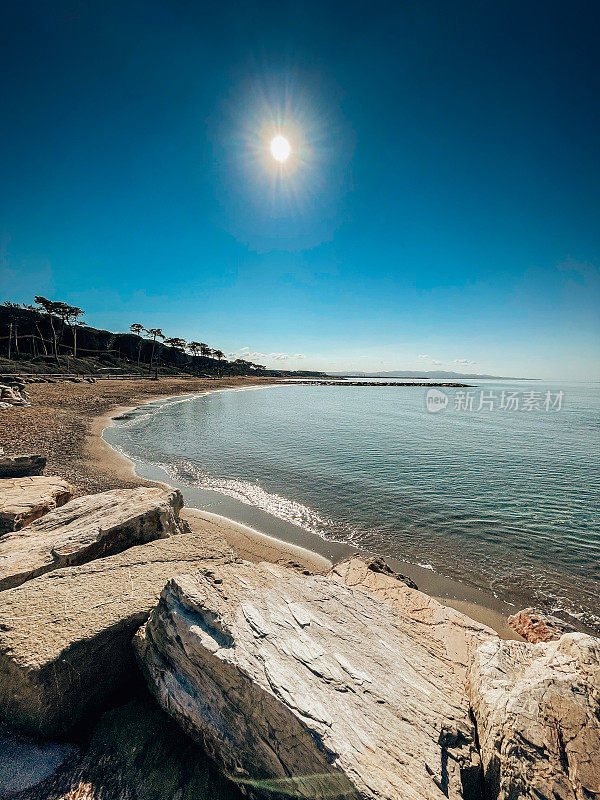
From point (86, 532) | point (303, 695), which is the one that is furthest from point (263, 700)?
point (86, 532)

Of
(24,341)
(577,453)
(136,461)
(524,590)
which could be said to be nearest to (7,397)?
(136,461)

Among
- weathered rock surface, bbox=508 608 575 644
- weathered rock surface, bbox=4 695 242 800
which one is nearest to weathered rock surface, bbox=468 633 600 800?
weathered rock surface, bbox=4 695 242 800

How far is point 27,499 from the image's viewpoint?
7.32 metres

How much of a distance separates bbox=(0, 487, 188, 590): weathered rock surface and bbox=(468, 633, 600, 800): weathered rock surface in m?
6.09

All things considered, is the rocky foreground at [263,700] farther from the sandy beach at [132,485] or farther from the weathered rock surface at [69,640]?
the sandy beach at [132,485]

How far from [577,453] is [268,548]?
24691mm

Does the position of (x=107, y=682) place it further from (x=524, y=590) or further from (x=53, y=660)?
(x=524, y=590)

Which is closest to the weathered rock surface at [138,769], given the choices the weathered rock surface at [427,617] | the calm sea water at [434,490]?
the weathered rock surface at [427,617]

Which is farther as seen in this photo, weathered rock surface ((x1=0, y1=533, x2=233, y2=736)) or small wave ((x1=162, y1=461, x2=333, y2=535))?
small wave ((x1=162, y1=461, x2=333, y2=535))

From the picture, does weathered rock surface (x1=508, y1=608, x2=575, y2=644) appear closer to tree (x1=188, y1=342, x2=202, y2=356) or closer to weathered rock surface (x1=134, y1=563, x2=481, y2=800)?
weathered rock surface (x1=134, y1=563, x2=481, y2=800)

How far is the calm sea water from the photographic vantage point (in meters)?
8.91

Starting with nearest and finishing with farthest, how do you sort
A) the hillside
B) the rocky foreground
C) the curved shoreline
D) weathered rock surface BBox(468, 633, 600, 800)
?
weathered rock surface BBox(468, 633, 600, 800) < the rocky foreground < the curved shoreline < the hillside

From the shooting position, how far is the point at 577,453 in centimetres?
2216

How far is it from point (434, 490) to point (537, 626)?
7.82 meters
